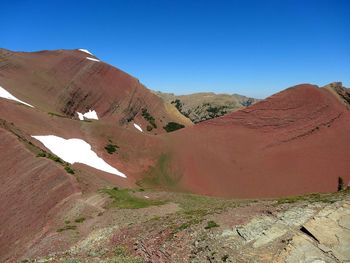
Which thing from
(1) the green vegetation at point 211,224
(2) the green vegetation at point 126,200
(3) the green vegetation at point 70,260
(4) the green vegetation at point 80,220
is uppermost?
(1) the green vegetation at point 211,224

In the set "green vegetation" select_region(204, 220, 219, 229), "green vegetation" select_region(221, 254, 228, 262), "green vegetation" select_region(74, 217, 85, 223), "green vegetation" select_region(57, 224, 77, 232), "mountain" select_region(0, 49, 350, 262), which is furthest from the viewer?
"green vegetation" select_region(74, 217, 85, 223)

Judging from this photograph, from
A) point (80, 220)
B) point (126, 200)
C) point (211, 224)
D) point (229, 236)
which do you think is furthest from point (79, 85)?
point (229, 236)

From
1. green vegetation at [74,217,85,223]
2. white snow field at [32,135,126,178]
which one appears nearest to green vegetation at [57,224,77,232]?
green vegetation at [74,217,85,223]

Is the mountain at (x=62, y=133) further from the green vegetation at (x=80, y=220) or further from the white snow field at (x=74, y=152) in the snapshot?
the green vegetation at (x=80, y=220)

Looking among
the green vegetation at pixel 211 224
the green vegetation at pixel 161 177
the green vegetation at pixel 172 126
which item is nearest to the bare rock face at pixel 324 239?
the green vegetation at pixel 211 224

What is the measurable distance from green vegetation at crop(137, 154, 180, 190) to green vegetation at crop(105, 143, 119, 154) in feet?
16.7

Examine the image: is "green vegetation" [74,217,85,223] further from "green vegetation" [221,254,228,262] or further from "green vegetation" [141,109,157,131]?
"green vegetation" [141,109,157,131]

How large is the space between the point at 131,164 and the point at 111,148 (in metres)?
3.30

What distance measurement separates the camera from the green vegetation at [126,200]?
25220 mm

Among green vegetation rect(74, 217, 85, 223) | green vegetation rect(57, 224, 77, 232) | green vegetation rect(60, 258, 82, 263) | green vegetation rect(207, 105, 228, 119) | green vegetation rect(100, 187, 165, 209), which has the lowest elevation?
green vegetation rect(57, 224, 77, 232)

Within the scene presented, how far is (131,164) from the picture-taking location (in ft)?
151

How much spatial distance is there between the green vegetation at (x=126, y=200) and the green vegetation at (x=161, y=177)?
13619mm

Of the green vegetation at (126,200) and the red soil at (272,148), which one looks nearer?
the green vegetation at (126,200)

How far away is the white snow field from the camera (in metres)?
40.5
